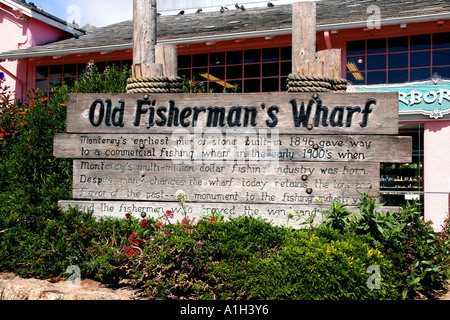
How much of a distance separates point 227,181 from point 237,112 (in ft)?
2.21

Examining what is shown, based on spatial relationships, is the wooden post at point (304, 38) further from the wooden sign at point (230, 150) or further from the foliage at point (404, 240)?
the foliage at point (404, 240)

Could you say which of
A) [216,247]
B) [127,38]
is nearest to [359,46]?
[127,38]

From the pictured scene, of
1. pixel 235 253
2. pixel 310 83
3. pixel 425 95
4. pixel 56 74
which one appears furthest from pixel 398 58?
pixel 56 74

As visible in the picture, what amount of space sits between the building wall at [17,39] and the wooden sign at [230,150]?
32.8 ft

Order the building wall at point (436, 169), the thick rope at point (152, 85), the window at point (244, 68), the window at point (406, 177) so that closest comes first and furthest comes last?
the thick rope at point (152, 85)
the building wall at point (436, 169)
the window at point (406, 177)
the window at point (244, 68)

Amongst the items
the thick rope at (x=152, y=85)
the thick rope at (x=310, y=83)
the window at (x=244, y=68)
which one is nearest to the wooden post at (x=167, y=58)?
the thick rope at (x=152, y=85)

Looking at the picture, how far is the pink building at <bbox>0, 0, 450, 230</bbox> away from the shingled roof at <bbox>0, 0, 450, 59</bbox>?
27 millimetres

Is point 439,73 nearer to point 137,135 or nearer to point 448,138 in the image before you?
point 448,138

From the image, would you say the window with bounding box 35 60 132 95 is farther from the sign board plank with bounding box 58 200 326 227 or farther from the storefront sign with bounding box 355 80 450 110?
the sign board plank with bounding box 58 200 326 227

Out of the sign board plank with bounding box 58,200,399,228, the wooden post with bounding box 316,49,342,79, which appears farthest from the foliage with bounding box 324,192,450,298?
the wooden post with bounding box 316,49,342,79

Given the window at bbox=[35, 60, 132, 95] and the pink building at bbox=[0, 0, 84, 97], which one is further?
the pink building at bbox=[0, 0, 84, 97]

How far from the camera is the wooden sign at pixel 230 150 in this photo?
3.87 meters

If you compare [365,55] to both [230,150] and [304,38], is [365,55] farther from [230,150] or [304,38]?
[230,150]

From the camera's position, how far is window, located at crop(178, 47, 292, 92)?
10844mm
